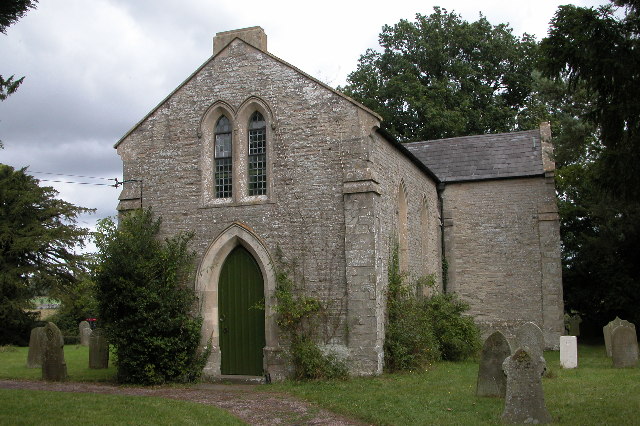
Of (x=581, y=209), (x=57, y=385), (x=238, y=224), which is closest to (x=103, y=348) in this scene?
(x=57, y=385)

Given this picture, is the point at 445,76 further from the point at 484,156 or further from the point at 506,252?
the point at 506,252

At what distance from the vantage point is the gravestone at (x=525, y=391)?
8652 millimetres

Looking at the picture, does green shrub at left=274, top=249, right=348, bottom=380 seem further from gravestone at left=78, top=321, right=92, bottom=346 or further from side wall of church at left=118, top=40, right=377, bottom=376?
gravestone at left=78, top=321, right=92, bottom=346

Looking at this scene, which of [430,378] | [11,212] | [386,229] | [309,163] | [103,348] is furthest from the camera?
[11,212]

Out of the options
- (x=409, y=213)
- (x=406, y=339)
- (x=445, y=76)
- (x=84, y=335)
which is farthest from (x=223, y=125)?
(x=445, y=76)

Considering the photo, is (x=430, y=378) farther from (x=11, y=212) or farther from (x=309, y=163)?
(x=11, y=212)

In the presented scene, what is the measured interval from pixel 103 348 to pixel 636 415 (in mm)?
12674

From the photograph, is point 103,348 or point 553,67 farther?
point 103,348

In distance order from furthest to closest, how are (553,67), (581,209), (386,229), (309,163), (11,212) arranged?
(11,212), (581,209), (386,229), (309,163), (553,67)

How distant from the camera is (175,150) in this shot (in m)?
15.1

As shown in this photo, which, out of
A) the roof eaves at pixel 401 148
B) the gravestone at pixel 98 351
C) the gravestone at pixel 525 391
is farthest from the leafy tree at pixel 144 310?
the gravestone at pixel 525 391

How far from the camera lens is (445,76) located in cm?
3659

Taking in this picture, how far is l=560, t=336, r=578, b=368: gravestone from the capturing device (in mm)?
14695

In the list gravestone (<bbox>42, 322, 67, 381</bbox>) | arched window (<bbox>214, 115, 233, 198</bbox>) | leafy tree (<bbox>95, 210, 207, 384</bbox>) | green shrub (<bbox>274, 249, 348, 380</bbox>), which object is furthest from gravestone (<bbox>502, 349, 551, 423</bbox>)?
gravestone (<bbox>42, 322, 67, 381</bbox>)
